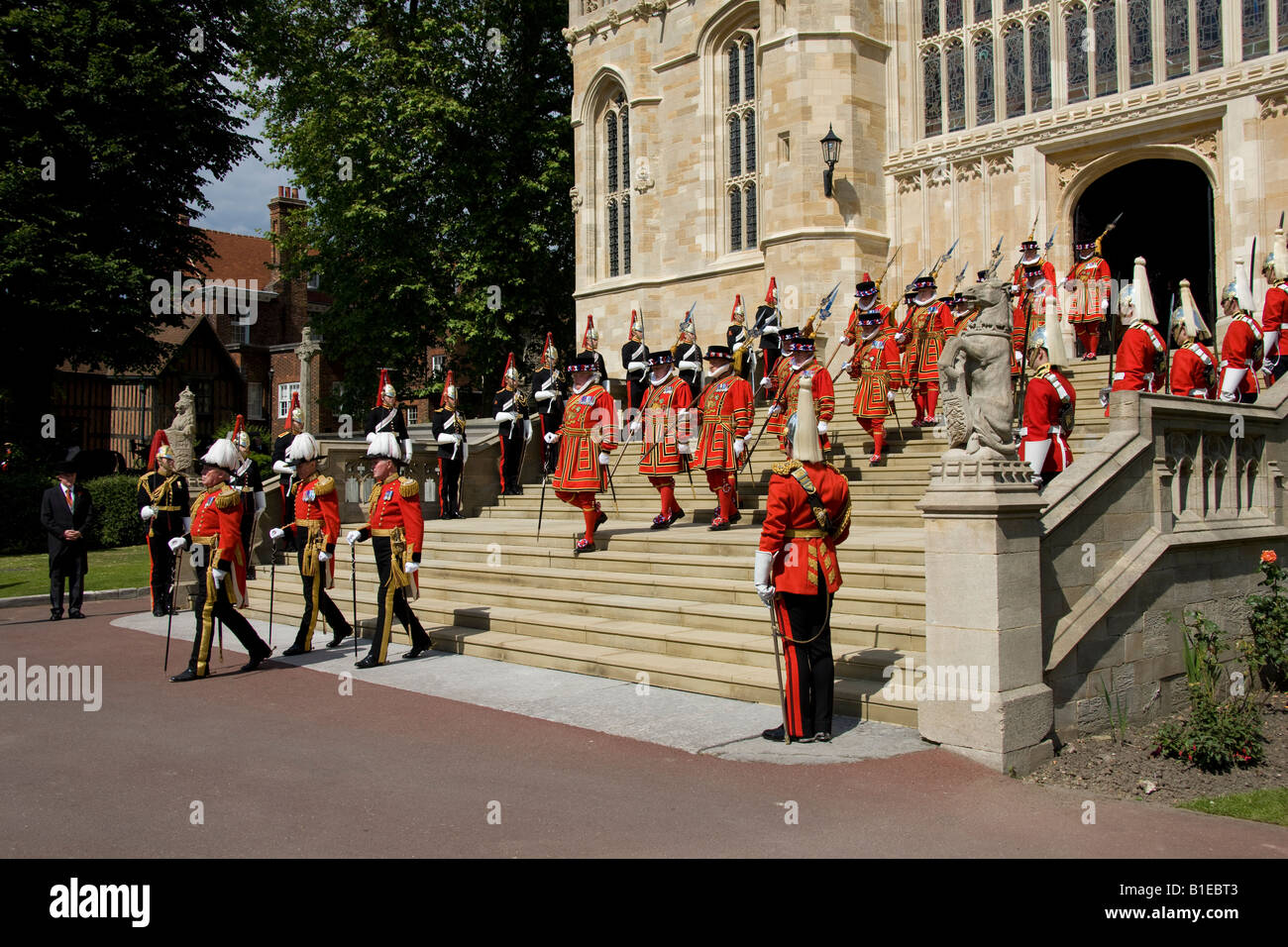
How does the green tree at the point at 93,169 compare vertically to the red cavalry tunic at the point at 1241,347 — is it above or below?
above

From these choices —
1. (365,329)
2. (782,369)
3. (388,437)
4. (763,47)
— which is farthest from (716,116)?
(388,437)

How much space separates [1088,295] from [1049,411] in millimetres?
6571

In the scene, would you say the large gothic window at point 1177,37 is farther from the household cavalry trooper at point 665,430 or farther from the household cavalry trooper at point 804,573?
the household cavalry trooper at point 804,573

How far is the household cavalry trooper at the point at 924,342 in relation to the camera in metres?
14.1

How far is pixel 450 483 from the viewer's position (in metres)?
17.7

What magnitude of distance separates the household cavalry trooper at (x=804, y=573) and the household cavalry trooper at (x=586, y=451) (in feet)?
17.8

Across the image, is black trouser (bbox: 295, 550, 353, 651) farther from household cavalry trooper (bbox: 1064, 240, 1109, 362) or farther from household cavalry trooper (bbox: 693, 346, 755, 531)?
household cavalry trooper (bbox: 1064, 240, 1109, 362)

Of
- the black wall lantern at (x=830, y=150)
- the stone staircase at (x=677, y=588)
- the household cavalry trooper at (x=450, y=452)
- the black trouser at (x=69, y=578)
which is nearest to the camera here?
the stone staircase at (x=677, y=588)

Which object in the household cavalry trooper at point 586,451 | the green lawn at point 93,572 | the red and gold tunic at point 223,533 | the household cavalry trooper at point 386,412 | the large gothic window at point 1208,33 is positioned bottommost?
the green lawn at point 93,572

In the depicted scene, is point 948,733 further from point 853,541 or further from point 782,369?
point 782,369

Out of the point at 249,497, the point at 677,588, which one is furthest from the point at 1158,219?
the point at 249,497

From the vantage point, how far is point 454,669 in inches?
395

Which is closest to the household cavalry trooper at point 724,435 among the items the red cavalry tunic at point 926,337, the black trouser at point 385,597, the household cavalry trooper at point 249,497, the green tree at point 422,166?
the red cavalry tunic at point 926,337

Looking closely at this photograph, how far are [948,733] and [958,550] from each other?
3.92 feet
